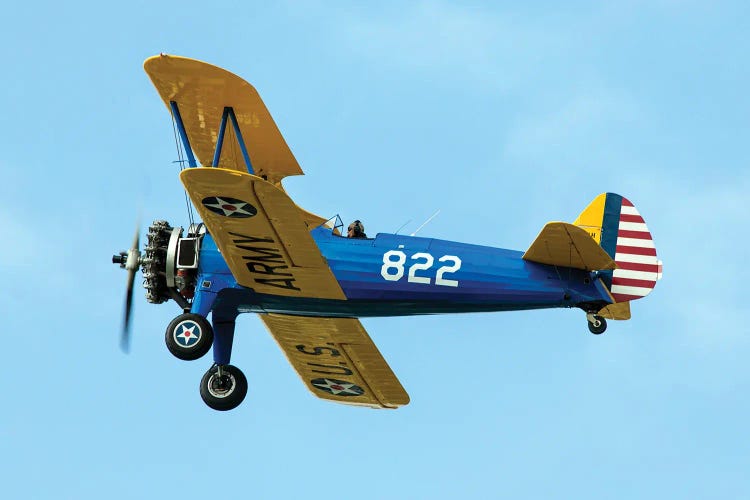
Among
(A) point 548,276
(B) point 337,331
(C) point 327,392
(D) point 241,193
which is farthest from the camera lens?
(C) point 327,392

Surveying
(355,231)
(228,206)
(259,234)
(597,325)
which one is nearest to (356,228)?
(355,231)

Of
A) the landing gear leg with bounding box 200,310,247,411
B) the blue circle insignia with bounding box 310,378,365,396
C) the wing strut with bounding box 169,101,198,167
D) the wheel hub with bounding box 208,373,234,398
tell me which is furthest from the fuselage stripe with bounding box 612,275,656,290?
the wing strut with bounding box 169,101,198,167

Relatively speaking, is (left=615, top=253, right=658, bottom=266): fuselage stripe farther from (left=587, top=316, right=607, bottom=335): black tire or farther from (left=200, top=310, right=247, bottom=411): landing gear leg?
(left=200, top=310, right=247, bottom=411): landing gear leg

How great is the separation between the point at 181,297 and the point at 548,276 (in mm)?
4480

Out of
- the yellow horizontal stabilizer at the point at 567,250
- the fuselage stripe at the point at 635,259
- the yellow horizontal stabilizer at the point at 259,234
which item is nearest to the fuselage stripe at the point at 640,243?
the fuselage stripe at the point at 635,259

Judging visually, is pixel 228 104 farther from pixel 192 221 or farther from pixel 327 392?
pixel 327 392

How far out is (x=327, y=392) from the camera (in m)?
20.7

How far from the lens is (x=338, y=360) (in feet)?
65.5

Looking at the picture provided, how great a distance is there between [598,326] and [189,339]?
15.8 ft

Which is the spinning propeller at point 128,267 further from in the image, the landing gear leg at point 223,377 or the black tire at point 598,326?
the black tire at point 598,326

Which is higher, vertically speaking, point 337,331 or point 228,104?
point 228,104

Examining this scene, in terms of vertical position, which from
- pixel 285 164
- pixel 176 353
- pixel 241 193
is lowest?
pixel 176 353

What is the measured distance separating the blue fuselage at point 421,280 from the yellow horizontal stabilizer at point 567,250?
0.11m

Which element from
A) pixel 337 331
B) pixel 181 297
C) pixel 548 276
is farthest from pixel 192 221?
pixel 548 276
